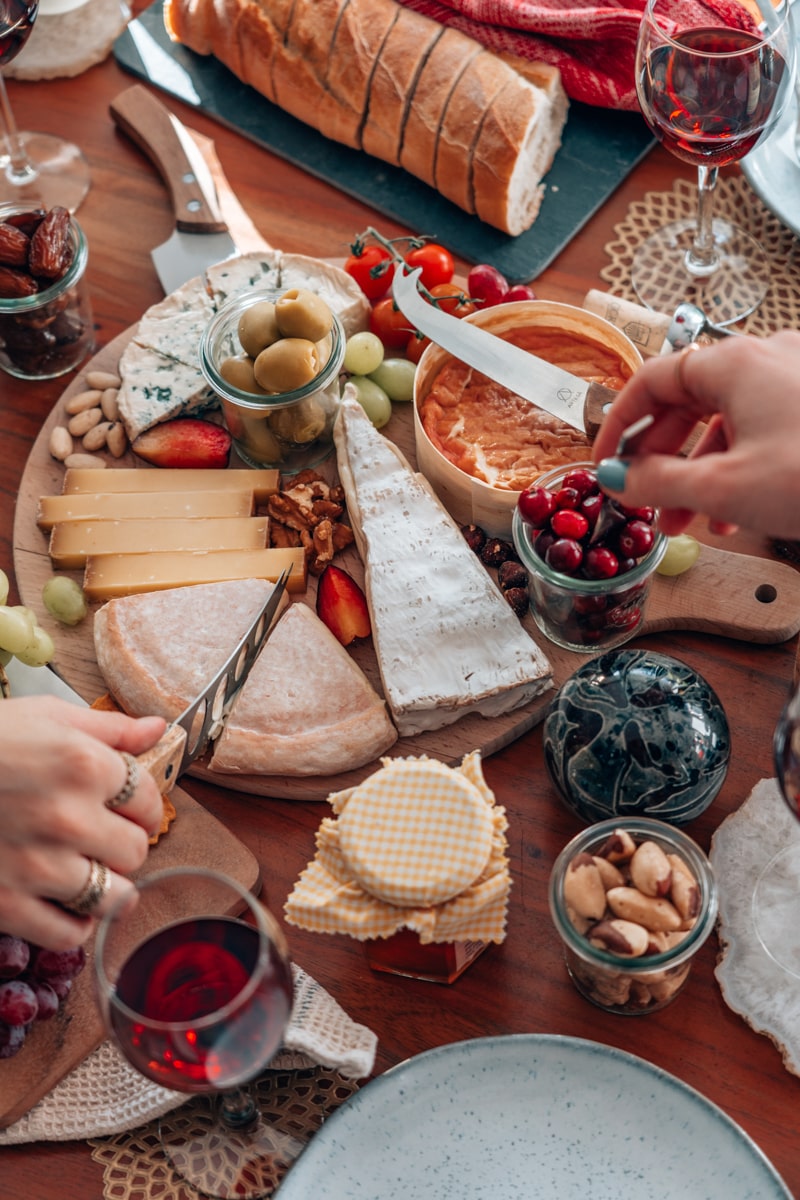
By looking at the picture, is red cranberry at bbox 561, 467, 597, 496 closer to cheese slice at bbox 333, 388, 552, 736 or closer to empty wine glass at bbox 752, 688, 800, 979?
cheese slice at bbox 333, 388, 552, 736

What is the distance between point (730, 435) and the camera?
1097 millimetres

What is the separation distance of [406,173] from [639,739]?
3.99 ft

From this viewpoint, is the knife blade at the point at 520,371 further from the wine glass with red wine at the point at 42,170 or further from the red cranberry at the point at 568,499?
the wine glass with red wine at the point at 42,170

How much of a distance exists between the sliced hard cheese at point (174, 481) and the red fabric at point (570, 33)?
34.9 inches

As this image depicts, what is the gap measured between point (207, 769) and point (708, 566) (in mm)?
698

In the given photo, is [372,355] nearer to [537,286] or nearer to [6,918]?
[537,286]

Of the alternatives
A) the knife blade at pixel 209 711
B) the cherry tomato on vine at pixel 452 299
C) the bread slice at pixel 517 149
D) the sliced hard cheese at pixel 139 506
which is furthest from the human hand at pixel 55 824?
the bread slice at pixel 517 149

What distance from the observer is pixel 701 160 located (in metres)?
1.62

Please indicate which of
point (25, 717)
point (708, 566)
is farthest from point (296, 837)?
point (708, 566)

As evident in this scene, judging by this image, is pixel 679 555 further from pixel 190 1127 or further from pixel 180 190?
pixel 180 190

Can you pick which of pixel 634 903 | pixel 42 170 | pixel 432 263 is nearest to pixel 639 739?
pixel 634 903

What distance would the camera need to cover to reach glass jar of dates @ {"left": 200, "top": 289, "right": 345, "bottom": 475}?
1.58 m

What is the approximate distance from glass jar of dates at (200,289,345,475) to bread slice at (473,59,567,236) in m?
0.38

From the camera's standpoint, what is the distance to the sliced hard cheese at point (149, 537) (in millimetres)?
1622
